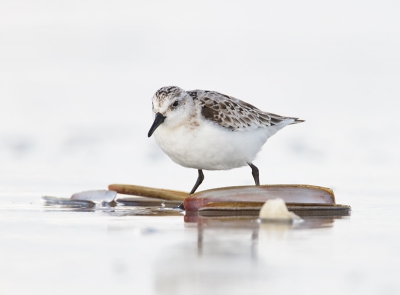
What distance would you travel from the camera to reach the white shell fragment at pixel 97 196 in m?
6.48

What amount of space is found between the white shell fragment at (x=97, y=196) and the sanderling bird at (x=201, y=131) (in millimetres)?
605

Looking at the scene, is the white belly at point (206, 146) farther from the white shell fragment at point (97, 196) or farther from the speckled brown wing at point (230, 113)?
the white shell fragment at point (97, 196)

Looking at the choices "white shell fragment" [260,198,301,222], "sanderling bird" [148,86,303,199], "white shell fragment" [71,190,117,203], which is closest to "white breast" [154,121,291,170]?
"sanderling bird" [148,86,303,199]

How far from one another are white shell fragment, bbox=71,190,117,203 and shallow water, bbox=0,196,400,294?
3.83ft

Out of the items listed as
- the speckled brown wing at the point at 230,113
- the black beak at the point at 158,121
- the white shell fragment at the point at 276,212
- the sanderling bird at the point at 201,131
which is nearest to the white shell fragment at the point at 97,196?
the sanderling bird at the point at 201,131

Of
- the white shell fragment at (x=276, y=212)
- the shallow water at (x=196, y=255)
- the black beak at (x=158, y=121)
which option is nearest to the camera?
the shallow water at (x=196, y=255)

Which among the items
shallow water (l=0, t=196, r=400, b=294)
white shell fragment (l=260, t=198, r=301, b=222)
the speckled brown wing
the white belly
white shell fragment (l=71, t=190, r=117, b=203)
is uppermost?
the speckled brown wing

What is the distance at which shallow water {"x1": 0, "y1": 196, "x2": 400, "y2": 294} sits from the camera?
3.10 metres

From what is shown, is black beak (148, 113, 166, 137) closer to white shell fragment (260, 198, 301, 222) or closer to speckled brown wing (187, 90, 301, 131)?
speckled brown wing (187, 90, 301, 131)

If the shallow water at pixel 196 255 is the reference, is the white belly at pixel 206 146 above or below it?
above

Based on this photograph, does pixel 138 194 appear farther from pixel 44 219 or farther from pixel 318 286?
pixel 318 286

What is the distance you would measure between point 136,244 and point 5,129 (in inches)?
277

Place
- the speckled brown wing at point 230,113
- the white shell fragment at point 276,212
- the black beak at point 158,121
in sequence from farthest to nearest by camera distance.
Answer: the speckled brown wing at point 230,113 → the black beak at point 158,121 → the white shell fragment at point 276,212

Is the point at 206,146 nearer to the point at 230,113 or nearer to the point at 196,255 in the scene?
the point at 230,113
